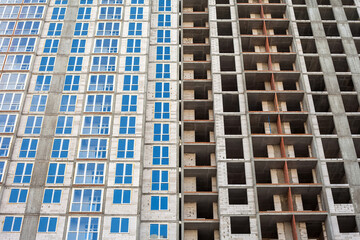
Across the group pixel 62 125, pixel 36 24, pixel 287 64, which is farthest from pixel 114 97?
pixel 287 64

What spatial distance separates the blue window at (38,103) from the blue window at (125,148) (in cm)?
1083

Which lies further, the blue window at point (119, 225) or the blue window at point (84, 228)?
the blue window at point (119, 225)

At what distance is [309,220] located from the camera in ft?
150

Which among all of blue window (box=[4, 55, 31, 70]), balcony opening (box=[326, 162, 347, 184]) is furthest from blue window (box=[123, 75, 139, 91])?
balcony opening (box=[326, 162, 347, 184])

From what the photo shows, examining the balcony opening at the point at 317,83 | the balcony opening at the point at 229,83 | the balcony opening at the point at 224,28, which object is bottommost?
the balcony opening at the point at 317,83

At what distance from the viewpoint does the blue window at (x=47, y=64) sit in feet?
180

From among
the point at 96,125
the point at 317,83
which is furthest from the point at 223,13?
the point at 96,125

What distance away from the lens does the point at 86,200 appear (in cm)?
4544

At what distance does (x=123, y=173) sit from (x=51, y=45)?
854 inches

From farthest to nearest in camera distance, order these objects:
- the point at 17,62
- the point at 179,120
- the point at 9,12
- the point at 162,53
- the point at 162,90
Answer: the point at 9,12 < the point at 162,53 < the point at 162,90 < the point at 17,62 < the point at 179,120

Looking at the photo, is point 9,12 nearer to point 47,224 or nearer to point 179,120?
point 179,120

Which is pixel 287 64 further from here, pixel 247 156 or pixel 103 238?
pixel 103 238

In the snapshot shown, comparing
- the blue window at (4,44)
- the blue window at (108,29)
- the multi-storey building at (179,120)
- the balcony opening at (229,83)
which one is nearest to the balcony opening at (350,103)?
the multi-storey building at (179,120)

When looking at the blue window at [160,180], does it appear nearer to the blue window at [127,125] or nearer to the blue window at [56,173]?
the blue window at [127,125]
